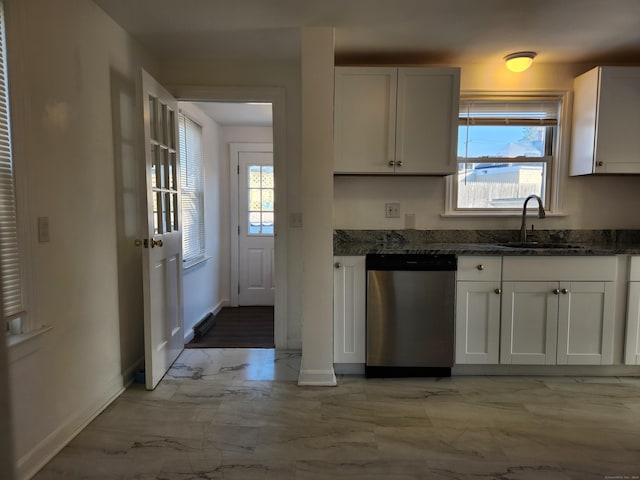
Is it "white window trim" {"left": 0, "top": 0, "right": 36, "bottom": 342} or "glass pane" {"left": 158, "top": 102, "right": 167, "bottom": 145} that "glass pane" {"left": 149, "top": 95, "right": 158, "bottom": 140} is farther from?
"white window trim" {"left": 0, "top": 0, "right": 36, "bottom": 342}

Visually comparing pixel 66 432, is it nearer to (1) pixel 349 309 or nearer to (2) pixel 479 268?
(1) pixel 349 309

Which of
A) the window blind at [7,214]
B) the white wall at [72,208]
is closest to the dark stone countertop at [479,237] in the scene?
the white wall at [72,208]

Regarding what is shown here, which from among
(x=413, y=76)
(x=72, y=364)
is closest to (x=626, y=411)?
(x=413, y=76)

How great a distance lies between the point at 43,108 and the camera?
1730mm

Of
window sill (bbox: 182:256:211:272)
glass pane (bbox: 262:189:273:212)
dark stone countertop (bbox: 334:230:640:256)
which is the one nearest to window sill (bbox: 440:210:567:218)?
dark stone countertop (bbox: 334:230:640:256)

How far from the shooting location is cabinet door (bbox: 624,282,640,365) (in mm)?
2516

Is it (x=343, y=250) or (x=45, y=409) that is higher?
(x=343, y=250)

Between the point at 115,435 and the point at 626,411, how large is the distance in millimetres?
2775

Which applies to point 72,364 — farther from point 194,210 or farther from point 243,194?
point 243,194

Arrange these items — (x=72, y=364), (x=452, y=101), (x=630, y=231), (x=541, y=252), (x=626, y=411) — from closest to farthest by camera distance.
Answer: (x=72, y=364)
(x=626, y=411)
(x=541, y=252)
(x=452, y=101)
(x=630, y=231)

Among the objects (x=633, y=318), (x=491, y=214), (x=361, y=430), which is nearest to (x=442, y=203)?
(x=491, y=214)

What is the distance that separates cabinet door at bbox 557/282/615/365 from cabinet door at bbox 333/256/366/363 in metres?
1.30

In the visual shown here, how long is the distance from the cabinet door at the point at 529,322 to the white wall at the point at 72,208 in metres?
2.47

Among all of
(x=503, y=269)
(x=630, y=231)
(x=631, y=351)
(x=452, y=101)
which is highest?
(x=452, y=101)
